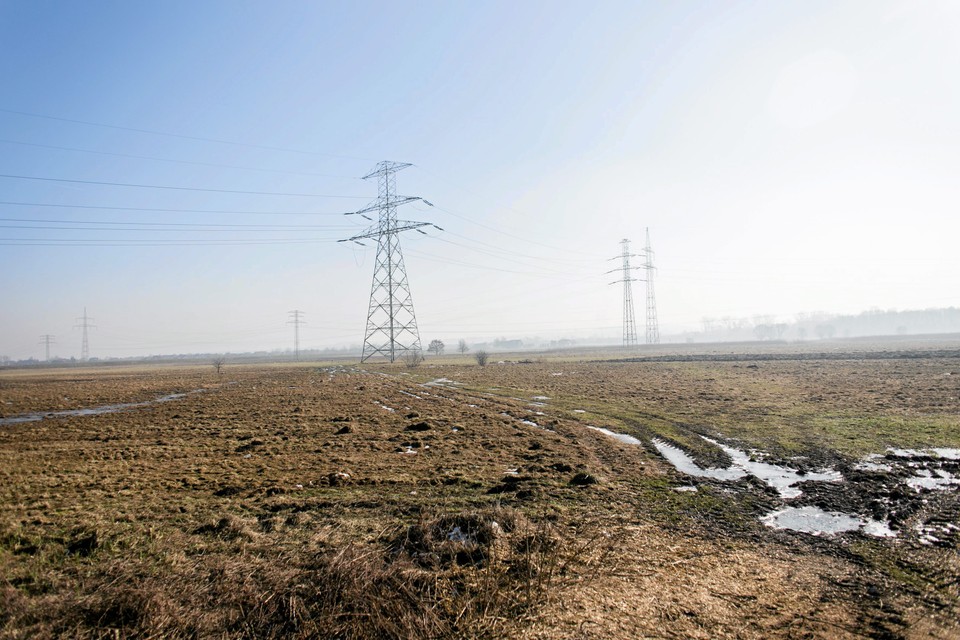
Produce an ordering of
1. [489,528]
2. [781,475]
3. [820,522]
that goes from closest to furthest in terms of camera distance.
→ [489,528], [820,522], [781,475]

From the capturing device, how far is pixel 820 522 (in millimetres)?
9438

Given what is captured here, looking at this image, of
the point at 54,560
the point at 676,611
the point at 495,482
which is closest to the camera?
the point at 676,611

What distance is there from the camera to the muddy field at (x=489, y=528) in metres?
5.67

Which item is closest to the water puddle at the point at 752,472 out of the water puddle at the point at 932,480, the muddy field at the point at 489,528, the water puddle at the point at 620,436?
the muddy field at the point at 489,528

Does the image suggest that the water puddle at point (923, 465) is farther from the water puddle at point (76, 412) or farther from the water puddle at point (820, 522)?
the water puddle at point (76, 412)

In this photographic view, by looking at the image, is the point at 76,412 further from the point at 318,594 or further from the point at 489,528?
the point at 489,528

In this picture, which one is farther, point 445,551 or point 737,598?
point 445,551

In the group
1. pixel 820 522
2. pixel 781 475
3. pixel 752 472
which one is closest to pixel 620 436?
pixel 752 472

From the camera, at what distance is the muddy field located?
18.6 feet

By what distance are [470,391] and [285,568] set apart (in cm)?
2946

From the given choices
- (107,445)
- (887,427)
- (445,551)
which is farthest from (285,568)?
(887,427)

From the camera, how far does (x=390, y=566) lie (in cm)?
634

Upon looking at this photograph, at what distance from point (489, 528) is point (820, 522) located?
22.1ft

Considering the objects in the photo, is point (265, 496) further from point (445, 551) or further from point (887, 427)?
point (887, 427)
